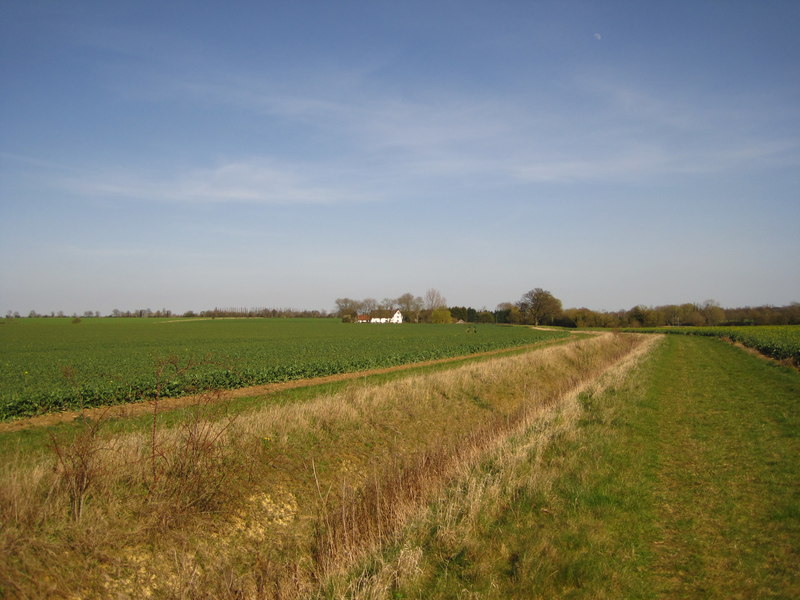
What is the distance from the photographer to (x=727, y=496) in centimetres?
739

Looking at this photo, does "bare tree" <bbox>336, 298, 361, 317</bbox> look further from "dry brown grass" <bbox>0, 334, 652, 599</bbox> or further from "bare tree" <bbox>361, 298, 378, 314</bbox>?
"dry brown grass" <bbox>0, 334, 652, 599</bbox>

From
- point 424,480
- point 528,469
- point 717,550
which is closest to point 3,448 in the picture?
point 424,480

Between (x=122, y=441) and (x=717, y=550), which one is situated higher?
(x=122, y=441)

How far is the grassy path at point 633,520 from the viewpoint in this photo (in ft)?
17.1

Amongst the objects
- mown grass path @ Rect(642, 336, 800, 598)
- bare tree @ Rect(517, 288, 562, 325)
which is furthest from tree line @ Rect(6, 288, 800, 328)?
mown grass path @ Rect(642, 336, 800, 598)

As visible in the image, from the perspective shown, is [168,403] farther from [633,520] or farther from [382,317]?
[382,317]

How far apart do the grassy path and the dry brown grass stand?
24.7 inches

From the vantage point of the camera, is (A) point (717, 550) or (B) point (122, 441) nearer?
(A) point (717, 550)

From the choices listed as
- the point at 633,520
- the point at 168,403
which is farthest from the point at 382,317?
the point at 633,520

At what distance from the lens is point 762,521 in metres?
6.47

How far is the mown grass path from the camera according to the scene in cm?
518

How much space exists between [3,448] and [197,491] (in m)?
6.36

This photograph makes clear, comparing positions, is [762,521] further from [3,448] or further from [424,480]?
[3,448]

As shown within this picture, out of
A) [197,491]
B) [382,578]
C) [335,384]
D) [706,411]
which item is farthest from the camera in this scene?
[335,384]
